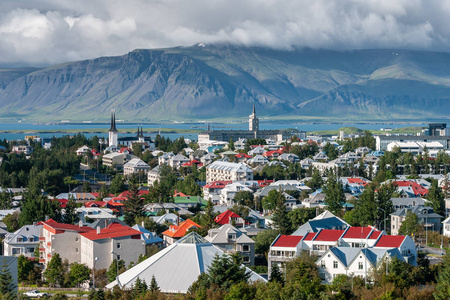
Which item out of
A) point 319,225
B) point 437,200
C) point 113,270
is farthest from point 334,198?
point 113,270

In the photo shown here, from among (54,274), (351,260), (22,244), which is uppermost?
(351,260)

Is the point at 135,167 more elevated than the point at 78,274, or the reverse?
the point at 135,167

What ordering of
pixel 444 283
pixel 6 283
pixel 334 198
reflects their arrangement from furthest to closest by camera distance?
pixel 334 198, pixel 6 283, pixel 444 283

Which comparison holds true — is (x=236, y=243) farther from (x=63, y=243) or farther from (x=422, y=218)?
(x=422, y=218)

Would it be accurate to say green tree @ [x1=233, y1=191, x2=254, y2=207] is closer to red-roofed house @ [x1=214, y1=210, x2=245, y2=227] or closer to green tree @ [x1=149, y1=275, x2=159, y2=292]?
red-roofed house @ [x1=214, y1=210, x2=245, y2=227]

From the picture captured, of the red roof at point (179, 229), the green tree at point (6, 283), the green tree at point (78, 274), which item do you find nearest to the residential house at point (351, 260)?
the red roof at point (179, 229)

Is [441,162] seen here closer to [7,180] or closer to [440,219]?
[440,219]
